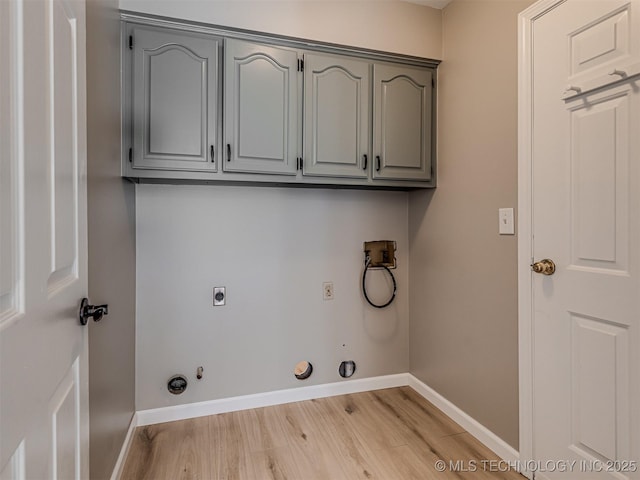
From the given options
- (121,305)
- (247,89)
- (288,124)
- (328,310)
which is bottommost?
(328,310)

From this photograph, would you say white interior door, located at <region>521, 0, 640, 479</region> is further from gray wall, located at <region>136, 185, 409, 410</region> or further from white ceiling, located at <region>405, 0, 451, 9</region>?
gray wall, located at <region>136, 185, 409, 410</region>

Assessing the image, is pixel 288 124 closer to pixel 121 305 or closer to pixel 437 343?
pixel 121 305

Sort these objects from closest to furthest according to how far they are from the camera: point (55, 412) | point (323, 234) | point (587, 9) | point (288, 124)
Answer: point (55, 412)
point (587, 9)
point (288, 124)
point (323, 234)

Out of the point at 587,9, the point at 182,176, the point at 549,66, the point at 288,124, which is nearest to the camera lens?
the point at 587,9

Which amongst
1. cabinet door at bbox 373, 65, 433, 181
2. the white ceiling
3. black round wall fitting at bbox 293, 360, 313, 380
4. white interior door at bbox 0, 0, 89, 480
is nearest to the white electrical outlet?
black round wall fitting at bbox 293, 360, 313, 380

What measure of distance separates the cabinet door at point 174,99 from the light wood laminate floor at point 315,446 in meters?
1.50

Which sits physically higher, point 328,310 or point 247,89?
point 247,89

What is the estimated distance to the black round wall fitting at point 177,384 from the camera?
6.70 ft

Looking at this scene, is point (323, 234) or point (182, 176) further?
point (323, 234)

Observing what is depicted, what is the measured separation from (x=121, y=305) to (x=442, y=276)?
1.87 meters

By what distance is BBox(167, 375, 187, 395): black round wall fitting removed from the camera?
204 cm

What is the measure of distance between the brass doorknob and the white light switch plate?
0.20 m

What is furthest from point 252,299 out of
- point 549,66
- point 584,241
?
point 549,66

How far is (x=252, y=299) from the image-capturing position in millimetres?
2213
